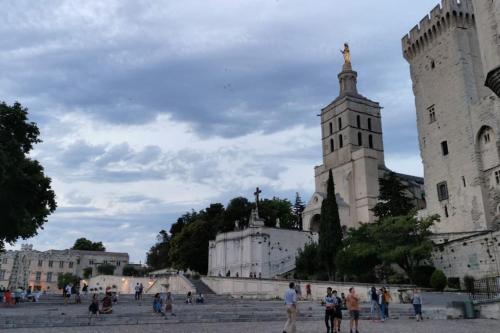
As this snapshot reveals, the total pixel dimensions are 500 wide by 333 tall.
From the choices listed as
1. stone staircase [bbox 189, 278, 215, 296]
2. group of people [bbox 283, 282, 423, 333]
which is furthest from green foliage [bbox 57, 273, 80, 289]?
group of people [bbox 283, 282, 423, 333]

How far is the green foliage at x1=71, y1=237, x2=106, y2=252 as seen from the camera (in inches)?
4394

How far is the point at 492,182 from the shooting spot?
3541 cm

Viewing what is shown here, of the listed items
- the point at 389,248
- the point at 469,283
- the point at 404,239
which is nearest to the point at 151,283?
the point at 389,248

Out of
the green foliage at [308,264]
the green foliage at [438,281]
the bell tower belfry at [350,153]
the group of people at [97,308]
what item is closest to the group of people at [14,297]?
the group of people at [97,308]

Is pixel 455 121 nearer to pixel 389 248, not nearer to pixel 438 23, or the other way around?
pixel 438 23

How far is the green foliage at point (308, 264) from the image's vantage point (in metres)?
40.6

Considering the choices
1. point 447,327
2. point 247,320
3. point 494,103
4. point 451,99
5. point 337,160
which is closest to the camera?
point 447,327

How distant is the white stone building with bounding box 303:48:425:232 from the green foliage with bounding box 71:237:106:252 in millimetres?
69283

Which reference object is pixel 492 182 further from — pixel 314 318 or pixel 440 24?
pixel 314 318

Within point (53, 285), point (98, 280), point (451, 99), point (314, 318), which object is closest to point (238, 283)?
point (314, 318)

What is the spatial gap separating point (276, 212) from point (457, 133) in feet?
106

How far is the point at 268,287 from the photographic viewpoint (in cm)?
3441

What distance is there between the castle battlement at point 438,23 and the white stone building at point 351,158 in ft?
61.5

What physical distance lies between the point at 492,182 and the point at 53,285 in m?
81.1
